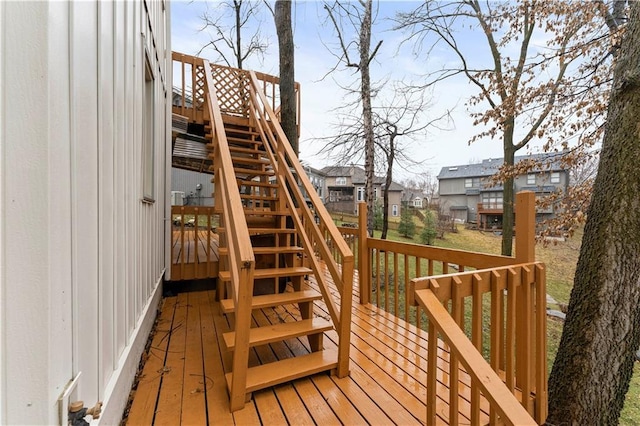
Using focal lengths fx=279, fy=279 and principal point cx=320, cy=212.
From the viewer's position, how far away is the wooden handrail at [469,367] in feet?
3.51

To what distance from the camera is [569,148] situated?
5.42 metres

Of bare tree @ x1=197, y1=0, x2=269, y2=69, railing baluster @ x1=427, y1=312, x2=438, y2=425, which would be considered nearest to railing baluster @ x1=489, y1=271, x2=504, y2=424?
railing baluster @ x1=427, y1=312, x2=438, y2=425

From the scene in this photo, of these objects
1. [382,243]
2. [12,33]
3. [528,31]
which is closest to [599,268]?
[382,243]

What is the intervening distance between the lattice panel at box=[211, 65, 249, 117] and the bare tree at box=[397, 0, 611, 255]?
15.9 feet

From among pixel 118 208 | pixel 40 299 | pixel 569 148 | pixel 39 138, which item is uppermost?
pixel 569 148

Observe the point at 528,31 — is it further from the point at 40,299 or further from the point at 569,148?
the point at 40,299

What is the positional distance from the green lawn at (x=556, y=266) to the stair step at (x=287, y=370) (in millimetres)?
4110

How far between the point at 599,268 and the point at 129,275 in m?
3.63

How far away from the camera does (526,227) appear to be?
6.86 ft

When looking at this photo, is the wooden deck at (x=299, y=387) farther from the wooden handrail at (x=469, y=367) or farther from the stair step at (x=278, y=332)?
the wooden handrail at (x=469, y=367)

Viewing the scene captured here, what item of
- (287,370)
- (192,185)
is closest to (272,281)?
(287,370)

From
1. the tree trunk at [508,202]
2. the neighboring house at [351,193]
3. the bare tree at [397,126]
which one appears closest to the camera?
the tree trunk at [508,202]

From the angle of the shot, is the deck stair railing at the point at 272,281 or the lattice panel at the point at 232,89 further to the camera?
the lattice panel at the point at 232,89

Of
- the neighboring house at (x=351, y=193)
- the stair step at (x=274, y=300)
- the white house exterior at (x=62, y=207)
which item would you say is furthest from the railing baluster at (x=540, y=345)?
the neighboring house at (x=351, y=193)
